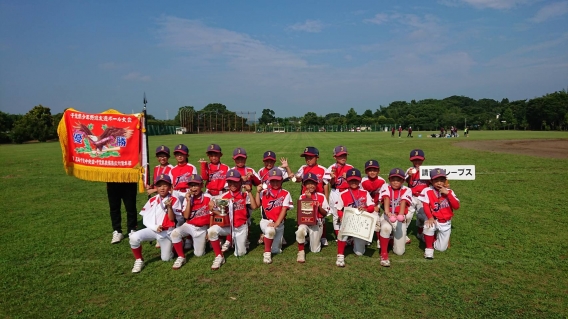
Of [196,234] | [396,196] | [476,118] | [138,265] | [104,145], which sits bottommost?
[138,265]

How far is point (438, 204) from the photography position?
5918 millimetres

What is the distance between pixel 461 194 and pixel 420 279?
21.2 feet

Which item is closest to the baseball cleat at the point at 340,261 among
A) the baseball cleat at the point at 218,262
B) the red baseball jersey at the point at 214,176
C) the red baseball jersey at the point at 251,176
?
the baseball cleat at the point at 218,262

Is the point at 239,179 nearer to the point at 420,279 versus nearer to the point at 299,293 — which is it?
the point at 299,293

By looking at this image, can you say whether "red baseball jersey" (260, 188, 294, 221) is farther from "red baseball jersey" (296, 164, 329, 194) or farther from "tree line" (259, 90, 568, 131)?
"tree line" (259, 90, 568, 131)

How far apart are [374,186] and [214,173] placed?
3.20 meters

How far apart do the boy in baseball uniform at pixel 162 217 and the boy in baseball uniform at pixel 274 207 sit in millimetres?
1483

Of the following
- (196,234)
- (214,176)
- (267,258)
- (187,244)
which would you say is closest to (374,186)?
(267,258)

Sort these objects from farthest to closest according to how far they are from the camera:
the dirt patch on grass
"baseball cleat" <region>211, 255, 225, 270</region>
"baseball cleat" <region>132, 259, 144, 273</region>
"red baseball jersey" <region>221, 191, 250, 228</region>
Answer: the dirt patch on grass
"red baseball jersey" <region>221, 191, 250, 228</region>
"baseball cleat" <region>211, 255, 225, 270</region>
"baseball cleat" <region>132, 259, 144, 273</region>

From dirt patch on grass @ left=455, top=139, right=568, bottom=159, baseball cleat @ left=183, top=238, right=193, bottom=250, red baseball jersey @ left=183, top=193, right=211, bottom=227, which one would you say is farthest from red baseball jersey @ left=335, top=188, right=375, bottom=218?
dirt patch on grass @ left=455, top=139, right=568, bottom=159

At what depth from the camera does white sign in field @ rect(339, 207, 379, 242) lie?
5.37m

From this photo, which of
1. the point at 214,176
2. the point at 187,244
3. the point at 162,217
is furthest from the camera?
the point at 214,176

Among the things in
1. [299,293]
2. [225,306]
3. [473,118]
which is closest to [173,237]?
[225,306]

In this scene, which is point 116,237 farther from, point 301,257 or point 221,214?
point 301,257
